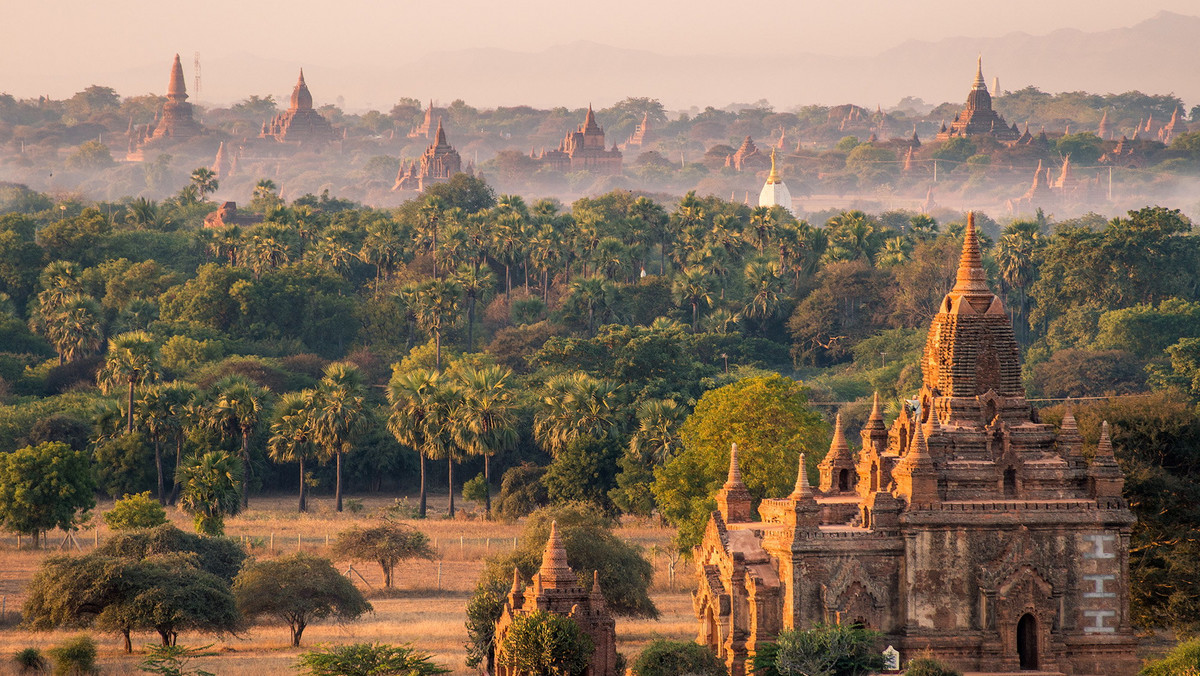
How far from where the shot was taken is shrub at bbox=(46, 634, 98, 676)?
50844mm

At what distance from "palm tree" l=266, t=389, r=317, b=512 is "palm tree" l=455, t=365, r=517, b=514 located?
7.63 m

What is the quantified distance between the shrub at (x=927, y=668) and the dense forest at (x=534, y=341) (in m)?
12.8

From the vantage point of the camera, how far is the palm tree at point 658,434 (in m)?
79.8

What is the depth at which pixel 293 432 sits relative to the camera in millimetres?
89562

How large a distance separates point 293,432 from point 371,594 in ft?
76.2

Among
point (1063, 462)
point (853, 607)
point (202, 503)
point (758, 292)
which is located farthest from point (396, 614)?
point (758, 292)

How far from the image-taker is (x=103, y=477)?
3371 inches

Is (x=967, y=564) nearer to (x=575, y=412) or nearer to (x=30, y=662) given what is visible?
(x=30, y=662)

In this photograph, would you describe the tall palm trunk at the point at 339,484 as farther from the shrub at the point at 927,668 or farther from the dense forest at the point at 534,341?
the shrub at the point at 927,668

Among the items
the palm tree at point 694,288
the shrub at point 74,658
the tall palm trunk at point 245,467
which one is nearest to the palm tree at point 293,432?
the tall palm trunk at point 245,467

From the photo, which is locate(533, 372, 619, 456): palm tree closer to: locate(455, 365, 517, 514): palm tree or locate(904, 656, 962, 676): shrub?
locate(455, 365, 517, 514): palm tree

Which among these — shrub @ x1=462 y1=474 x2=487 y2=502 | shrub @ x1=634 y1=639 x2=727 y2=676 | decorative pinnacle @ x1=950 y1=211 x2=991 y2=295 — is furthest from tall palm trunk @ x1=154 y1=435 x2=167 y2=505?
decorative pinnacle @ x1=950 y1=211 x2=991 y2=295

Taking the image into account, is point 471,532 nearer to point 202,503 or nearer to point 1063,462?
point 202,503

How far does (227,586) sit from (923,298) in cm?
7495
